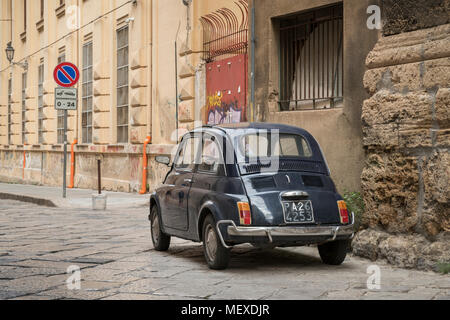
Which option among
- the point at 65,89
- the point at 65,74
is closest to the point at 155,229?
the point at 65,89

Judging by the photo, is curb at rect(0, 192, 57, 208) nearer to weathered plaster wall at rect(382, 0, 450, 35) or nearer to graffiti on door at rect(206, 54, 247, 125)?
graffiti on door at rect(206, 54, 247, 125)

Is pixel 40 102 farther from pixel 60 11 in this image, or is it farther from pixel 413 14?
pixel 413 14

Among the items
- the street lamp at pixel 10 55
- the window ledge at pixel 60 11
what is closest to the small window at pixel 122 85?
the window ledge at pixel 60 11

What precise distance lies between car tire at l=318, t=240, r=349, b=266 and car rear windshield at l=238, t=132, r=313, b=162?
0.95m

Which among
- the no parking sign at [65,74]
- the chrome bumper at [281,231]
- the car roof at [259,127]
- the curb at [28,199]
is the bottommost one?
the curb at [28,199]

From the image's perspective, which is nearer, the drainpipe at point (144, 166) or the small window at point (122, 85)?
the drainpipe at point (144, 166)

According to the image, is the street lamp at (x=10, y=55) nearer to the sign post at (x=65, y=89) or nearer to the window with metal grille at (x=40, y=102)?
the window with metal grille at (x=40, y=102)

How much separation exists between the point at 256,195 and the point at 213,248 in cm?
74

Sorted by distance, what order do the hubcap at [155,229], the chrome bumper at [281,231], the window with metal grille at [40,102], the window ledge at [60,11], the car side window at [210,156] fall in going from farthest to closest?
the window with metal grille at [40,102], the window ledge at [60,11], the hubcap at [155,229], the car side window at [210,156], the chrome bumper at [281,231]

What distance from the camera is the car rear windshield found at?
24.7ft

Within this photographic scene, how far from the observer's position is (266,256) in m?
8.38

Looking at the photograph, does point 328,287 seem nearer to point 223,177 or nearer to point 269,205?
point 269,205

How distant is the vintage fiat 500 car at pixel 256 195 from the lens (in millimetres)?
6945

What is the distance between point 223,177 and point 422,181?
206 cm
